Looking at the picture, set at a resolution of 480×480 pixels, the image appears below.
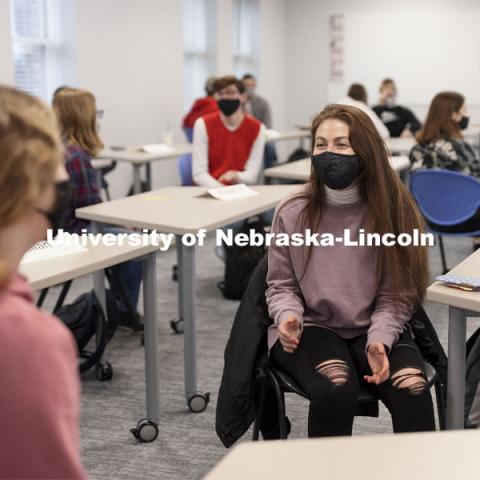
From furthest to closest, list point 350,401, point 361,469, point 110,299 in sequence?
point 110,299 < point 350,401 < point 361,469

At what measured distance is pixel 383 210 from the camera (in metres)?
2.07

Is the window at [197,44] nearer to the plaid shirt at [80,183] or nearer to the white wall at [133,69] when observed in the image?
the white wall at [133,69]

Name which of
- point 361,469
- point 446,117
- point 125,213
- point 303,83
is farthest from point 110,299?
point 303,83

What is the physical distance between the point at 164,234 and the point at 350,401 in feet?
3.61

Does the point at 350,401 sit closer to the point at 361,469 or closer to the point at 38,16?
the point at 361,469

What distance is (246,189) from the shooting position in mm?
3439

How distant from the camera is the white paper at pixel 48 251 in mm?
2316

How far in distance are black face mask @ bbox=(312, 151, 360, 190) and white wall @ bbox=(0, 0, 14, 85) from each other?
3917 mm

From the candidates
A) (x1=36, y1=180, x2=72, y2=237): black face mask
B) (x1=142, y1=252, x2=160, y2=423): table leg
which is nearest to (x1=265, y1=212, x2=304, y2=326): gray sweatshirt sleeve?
(x1=142, y1=252, x2=160, y2=423): table leg

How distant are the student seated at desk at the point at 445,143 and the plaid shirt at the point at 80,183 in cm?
204

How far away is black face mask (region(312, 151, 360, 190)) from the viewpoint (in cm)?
209

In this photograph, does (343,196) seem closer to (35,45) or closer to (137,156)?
(137,156)

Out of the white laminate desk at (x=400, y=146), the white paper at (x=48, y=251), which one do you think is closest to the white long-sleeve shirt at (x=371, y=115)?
the white laminate desk at (x=400, y=146)

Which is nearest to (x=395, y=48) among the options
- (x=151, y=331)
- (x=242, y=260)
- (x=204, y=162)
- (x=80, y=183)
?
(x=204, y=162)
